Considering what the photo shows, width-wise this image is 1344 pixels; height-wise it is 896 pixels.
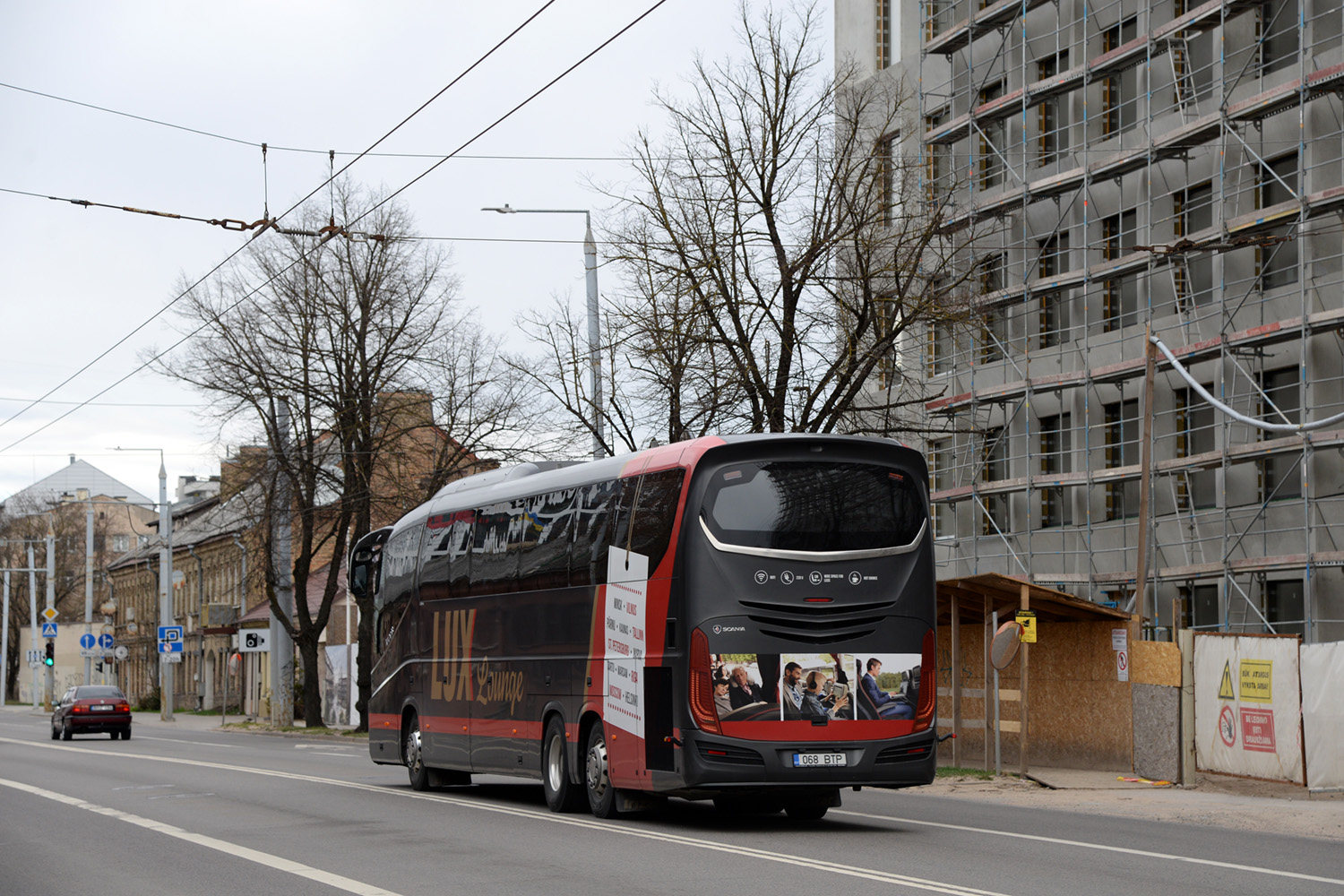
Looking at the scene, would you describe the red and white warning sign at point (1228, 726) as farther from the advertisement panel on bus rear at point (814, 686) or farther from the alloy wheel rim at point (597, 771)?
the alloy wheel rim at point (597, 771)

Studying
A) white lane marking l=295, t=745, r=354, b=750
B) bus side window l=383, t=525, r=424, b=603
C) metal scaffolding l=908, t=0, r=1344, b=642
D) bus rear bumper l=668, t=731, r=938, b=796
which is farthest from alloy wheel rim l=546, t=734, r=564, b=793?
white lane marking l=295, t=745, r=354, b=750

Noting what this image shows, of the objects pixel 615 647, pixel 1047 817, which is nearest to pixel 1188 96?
pixel 1047 817

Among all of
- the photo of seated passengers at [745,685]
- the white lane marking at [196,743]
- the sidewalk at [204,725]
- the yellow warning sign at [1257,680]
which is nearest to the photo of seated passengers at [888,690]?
the photo of seated passengers at [745,685]

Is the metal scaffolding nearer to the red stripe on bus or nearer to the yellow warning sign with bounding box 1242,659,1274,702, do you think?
the yellow warning sign with bounding box 1242,659,1274,702

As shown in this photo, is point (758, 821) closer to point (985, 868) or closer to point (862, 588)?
point (862, 588)

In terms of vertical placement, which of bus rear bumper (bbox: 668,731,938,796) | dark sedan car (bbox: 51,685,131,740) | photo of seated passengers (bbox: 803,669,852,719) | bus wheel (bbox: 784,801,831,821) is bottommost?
dark sedan car (bbox: 51,685,131,740)

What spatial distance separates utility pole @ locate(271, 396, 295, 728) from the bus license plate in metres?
30.6

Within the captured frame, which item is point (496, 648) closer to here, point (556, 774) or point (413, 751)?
point (556, 774)

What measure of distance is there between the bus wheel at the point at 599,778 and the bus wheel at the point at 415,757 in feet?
17.3

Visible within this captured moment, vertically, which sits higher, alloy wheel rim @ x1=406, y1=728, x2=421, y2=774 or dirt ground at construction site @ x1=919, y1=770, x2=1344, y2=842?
alloy wheel rim @ x1=406, y1=728, x2=421, y2=774

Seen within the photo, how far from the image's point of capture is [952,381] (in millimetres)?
42719

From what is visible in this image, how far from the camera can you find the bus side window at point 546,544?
1784 cm

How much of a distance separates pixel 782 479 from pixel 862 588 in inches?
47.9

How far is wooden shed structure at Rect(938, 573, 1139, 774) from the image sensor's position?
24531 mm
